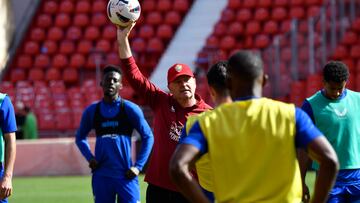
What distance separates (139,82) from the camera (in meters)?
7.59

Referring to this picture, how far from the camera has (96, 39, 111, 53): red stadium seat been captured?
2645 centimetres

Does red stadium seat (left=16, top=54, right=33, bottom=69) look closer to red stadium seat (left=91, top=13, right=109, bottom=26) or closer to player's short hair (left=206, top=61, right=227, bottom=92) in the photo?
red stadium seat (left=91, top=13, right=109, bottom=26)

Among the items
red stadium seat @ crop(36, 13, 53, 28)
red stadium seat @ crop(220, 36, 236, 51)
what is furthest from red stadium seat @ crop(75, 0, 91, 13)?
red stadium seat @ crop(220, 36, 236, 51)

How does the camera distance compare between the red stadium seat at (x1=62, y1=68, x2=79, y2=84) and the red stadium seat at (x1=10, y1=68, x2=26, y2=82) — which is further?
the red stadium seat at (x1=10, y1=68, x2=26, y2=82)

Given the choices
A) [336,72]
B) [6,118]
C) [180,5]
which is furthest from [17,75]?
[336,72]

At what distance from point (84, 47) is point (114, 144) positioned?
57.1ft

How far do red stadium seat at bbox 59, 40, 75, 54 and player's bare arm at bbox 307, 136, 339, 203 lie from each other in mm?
22853

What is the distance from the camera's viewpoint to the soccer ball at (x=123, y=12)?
7523mm

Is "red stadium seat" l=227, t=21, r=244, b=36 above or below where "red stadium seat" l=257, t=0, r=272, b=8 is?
below

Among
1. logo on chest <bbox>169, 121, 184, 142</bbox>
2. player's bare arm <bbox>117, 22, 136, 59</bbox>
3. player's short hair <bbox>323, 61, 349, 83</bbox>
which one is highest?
player's bare arm <bbox>117, 22, 136, 59</bbox>

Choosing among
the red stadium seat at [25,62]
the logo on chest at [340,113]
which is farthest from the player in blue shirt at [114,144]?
the red stadium seat at [25,62]

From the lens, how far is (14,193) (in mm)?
16188

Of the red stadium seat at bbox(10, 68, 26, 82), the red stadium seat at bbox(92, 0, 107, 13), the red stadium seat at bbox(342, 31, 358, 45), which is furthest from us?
the red stadium seat at bbox(92, 0, 107, 13)

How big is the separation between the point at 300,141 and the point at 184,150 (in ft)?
1.97
